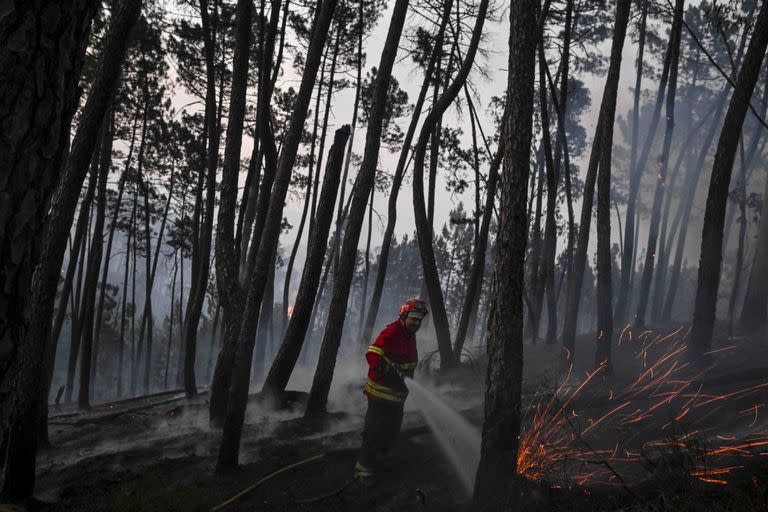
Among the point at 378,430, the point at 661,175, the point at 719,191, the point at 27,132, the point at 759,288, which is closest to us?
the point at 27,132

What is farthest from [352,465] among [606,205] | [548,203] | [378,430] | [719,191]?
[548,203]

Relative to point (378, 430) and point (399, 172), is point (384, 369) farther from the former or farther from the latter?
point (399, 172)

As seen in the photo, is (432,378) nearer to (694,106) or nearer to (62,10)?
(62,10)

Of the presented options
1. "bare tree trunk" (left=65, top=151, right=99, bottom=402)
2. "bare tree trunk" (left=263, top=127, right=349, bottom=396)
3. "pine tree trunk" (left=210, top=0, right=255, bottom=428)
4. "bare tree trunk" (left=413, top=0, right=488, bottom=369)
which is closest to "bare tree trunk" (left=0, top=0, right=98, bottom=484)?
"pine tree trunk" (left=210, top=0, right=255, bottom=428)

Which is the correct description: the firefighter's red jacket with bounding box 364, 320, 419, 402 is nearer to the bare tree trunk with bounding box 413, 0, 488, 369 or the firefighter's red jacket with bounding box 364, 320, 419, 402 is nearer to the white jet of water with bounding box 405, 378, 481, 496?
the white jet of water with bounding box 405, 378, 481, 496

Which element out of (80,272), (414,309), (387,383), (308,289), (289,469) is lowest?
(289,469)

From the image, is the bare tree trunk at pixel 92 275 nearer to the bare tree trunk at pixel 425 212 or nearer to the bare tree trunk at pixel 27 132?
the bare tree trunk at pixel 425 212

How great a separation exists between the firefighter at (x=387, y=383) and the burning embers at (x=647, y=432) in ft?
5.32

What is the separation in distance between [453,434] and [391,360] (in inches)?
69.1

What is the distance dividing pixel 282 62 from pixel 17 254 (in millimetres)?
14717

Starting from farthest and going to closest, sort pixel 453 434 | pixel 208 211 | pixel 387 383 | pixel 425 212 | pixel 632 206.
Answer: pixel 632 206
pixel 208 211
pixel 425 212
pixel 453 434
pixel 387 383

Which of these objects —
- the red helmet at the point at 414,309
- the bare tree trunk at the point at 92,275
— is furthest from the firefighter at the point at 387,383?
the bare tree trunk at the point at 92,275

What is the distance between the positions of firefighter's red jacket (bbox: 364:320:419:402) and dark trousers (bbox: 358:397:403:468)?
12cm

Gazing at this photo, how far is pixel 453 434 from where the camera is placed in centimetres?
720
